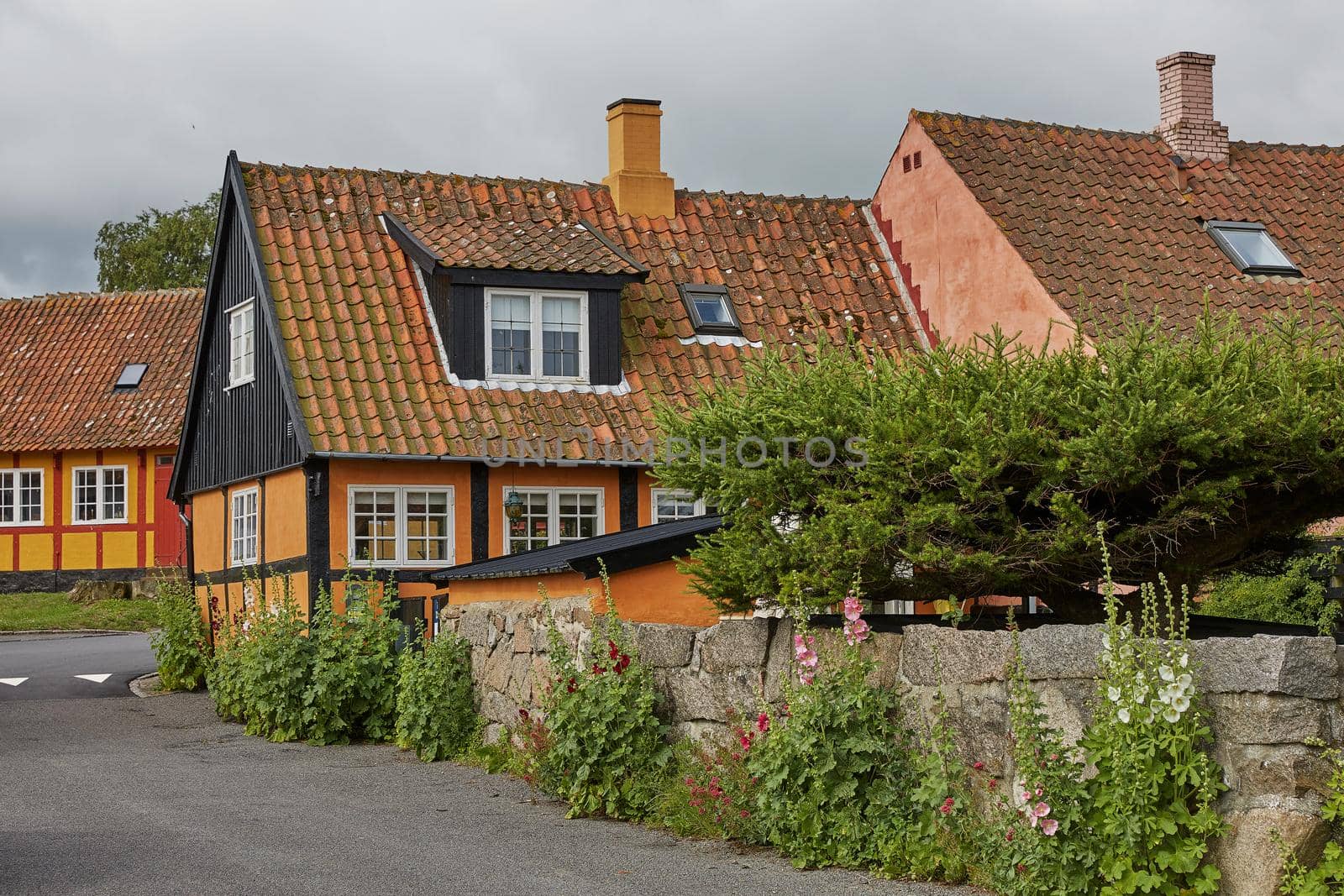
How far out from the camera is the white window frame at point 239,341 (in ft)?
64.4

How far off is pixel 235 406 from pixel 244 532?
5.16 feet

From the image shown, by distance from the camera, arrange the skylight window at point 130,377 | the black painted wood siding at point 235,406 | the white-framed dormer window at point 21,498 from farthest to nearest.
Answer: the skylight window at point 130,377 < the white-framed dormer window at point 21,498 < the black painted wood siding at point 235,406

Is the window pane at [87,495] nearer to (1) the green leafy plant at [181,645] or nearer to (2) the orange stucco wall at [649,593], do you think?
(1) the green leafy plant at [181,645]

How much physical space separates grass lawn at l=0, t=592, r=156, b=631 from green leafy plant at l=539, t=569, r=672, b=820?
1997 cm

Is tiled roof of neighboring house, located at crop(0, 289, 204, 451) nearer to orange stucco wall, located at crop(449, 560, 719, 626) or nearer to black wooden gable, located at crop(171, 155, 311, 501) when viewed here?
black wooden gable, located at crop(171, 155, 311, 501)

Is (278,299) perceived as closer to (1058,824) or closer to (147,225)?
(1058,824)

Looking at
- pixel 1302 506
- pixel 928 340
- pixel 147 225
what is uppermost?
pixel 147 225

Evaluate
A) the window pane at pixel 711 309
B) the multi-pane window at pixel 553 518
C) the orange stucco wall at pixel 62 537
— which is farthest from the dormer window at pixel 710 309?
the orange stucco wall at pixel 62 537

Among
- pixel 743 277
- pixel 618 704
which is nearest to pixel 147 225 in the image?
pixel 743 277

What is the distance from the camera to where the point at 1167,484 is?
9.35 metres

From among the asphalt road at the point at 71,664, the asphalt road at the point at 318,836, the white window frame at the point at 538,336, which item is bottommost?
the asphalt road at the point at 318,836

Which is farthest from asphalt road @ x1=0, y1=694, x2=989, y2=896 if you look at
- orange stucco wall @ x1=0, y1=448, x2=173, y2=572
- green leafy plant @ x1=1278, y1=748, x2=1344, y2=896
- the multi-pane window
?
orange stucco wall @ x1=0, y1=448, x2=173, y2=572

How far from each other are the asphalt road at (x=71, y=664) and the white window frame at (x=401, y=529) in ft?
11.8

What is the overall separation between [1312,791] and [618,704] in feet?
15.2
